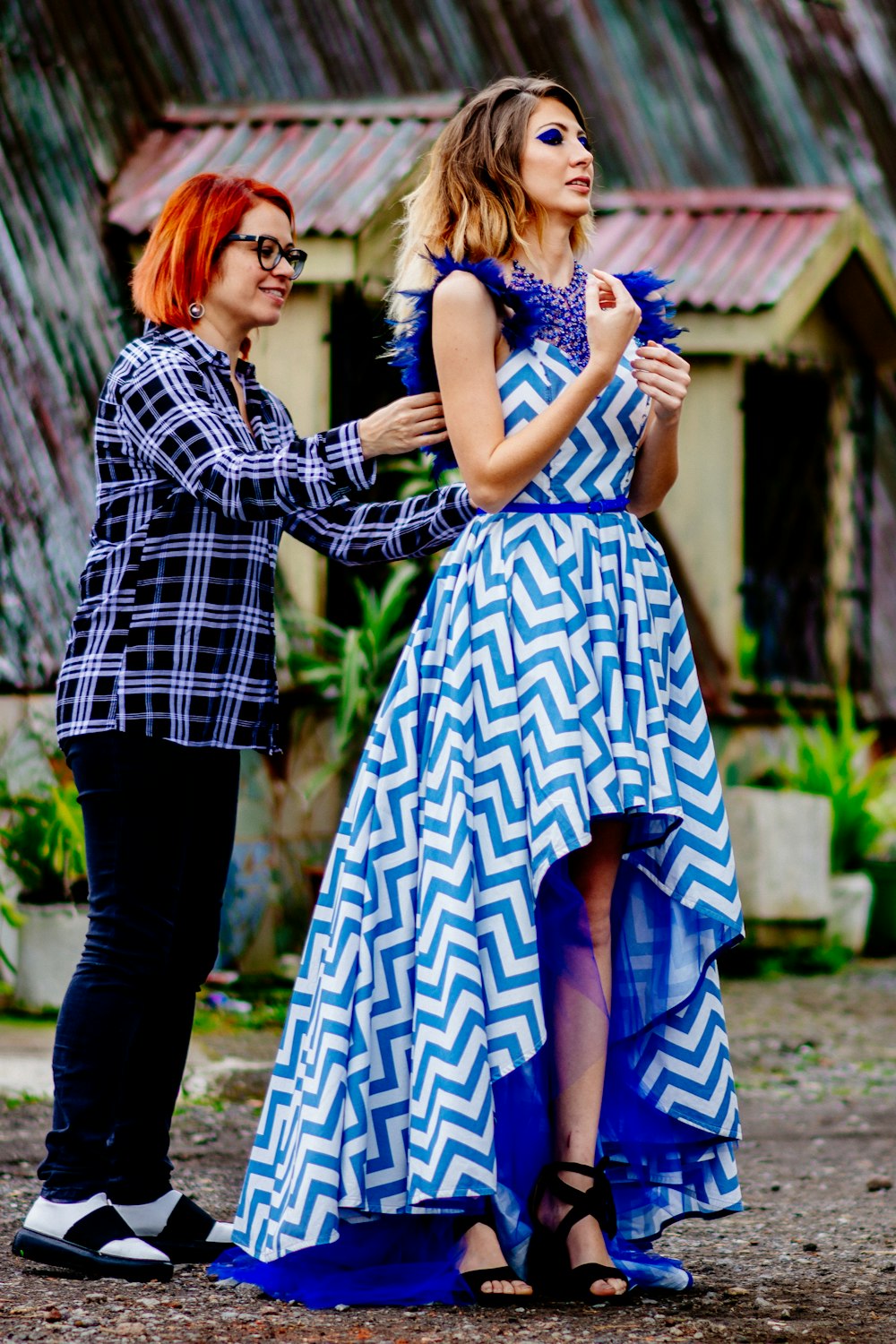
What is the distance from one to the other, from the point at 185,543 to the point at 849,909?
20.6ft

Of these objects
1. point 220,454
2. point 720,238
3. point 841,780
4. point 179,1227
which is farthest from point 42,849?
point 720,238

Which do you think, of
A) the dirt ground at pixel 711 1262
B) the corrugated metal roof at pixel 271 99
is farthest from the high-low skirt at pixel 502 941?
the corrugated metal roof at pixel 271 99

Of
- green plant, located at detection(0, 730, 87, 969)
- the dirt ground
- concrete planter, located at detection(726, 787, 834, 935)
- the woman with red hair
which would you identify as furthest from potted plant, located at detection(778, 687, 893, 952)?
the woman with red hair

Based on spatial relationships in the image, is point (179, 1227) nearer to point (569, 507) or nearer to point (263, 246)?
point (569, 507)

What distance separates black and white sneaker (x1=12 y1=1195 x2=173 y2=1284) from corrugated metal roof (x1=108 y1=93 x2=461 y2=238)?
4557 millimetres

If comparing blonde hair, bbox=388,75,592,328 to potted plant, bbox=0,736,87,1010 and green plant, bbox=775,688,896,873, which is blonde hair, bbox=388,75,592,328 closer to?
potted plant, bbox=0,736,87,1010

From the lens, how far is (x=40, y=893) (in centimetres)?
618

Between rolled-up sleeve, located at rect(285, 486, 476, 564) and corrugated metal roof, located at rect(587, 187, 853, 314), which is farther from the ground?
corrugated metal roof, located at rect(587, 187, 853, 314)

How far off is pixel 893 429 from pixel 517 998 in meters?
8.93

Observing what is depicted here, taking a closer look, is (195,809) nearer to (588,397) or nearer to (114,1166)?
(114,1166)

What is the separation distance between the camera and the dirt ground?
9.47 feet

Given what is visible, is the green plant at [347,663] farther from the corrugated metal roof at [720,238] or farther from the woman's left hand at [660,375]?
the woman's left hand at [660,375]

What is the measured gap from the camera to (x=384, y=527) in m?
3.55

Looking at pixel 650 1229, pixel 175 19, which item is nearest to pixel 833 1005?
pixel 650 1229
